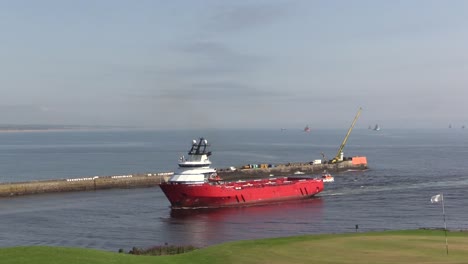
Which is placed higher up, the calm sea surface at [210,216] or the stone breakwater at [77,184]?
the stone breakwater at [77,184]

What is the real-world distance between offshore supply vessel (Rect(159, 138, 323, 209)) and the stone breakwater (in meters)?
24.1

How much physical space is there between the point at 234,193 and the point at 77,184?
3056cm

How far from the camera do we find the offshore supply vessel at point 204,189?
222 feet

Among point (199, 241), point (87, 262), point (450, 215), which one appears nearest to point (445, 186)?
point (450, 215)

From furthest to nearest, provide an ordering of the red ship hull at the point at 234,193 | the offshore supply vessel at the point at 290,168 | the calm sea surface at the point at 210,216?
the offshore supply vessel at the point at 290,168, the red ship hull at the point at 234,193, the calm sea surface at the point at 210,216

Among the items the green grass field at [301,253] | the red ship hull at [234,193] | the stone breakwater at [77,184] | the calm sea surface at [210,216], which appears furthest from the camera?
the stone breakwater at [77,184]

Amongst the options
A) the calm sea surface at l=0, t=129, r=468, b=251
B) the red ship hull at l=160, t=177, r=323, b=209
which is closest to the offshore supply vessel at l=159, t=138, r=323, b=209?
the red ship hull at l=160, t=177, r=323, b=209

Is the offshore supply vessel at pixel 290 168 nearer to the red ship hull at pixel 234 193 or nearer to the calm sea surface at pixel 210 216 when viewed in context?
the calm sea surface at pixel 210 216

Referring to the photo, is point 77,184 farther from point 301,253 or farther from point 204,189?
point 301,253

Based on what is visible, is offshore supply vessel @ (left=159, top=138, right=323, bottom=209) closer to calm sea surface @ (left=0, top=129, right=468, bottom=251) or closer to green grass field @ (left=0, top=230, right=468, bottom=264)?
calm sea surface @ (left=0, top=129, right=468, bottom=251)

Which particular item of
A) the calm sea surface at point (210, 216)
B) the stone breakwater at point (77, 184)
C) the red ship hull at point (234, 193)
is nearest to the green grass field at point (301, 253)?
the calm sea surface at point (210, 216)

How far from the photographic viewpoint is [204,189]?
67.8m

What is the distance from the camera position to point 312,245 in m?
30.9

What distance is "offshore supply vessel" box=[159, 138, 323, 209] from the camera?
67625mm
